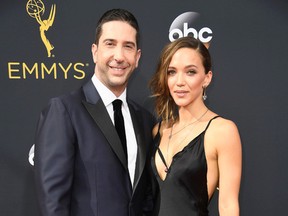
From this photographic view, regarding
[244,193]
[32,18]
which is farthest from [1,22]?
[244,193]

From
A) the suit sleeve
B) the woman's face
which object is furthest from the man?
the woman's face

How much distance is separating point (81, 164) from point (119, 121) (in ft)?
1.01

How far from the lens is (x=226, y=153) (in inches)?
72.3

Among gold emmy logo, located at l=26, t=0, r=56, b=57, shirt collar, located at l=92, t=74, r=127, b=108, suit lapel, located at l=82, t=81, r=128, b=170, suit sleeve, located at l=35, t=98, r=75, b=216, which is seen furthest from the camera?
gold emmy logo, located at l=26, t=0, r=56, b=57

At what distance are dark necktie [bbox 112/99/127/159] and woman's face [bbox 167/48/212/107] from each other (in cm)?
32

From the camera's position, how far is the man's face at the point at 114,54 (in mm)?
1964

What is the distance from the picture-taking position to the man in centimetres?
171

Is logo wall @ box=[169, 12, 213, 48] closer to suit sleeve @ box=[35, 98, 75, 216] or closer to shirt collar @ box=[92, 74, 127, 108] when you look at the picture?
shirt collar @ box=[92, 74, 127, 108]

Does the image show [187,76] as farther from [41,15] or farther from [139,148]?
[41,15]

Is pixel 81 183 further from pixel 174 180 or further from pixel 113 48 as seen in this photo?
pixel 113 48

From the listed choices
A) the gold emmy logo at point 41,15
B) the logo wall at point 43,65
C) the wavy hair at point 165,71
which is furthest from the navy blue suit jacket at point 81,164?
the gold emmy logo at point 41,15

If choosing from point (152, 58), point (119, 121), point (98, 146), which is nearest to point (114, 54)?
point (119, 121)

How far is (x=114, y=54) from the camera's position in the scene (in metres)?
1.97

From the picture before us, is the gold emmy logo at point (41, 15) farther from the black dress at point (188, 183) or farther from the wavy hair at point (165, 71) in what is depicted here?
the black dress at point (188, 183)
